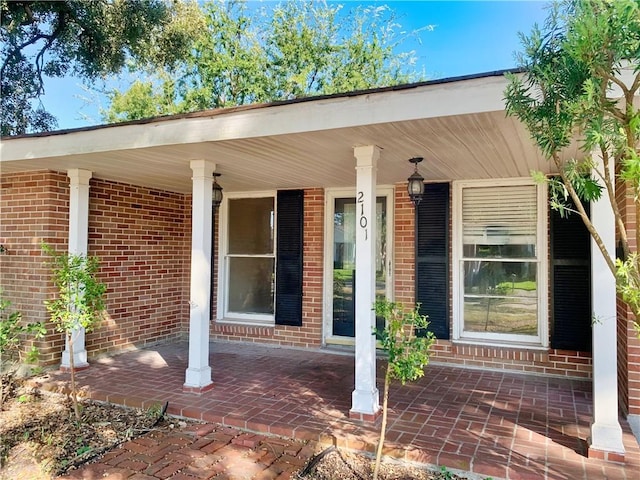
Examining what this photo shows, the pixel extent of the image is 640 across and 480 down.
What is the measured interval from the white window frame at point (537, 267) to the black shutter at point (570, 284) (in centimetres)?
12

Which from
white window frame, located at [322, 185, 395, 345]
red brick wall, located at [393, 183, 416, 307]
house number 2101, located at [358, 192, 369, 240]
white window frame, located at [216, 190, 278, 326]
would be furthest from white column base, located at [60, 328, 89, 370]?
red brick wall, located at [393, 183, 416, 307]

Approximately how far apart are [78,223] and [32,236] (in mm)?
590

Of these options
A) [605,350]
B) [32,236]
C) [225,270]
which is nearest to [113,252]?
[32,236]

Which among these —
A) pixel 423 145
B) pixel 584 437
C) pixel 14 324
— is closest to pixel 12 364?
pixel 14 324

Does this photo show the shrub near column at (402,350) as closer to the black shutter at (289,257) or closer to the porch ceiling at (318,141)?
the porch ceiling at (318,141)

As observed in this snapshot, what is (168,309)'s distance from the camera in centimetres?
658

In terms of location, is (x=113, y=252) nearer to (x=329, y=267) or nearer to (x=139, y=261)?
(x=139, y=261)

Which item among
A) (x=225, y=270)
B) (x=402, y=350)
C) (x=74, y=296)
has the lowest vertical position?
(x=402, y=350)

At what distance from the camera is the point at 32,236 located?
5.01m

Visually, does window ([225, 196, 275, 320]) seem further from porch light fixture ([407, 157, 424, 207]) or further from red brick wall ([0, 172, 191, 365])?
porch light fixture ([407, 157, 424, 207])

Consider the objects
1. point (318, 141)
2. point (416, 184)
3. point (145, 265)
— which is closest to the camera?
point (318, 141)

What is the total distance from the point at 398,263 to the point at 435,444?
275 cm

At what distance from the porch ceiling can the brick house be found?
18 mm

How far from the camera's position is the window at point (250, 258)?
254 inches
